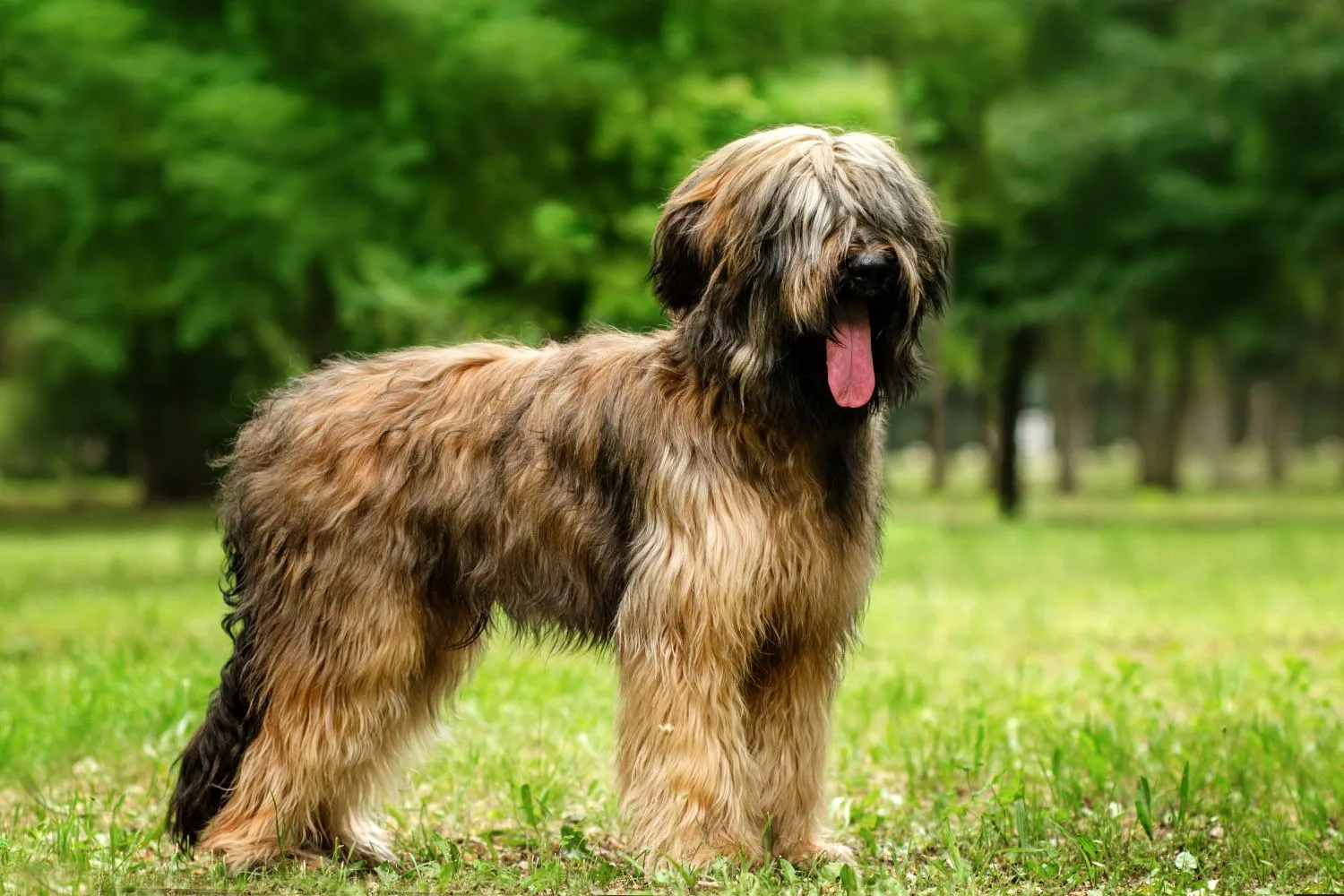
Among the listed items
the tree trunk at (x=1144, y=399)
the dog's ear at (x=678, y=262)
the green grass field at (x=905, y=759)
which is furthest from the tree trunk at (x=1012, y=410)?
the dog's ear at (x=678, y=262)

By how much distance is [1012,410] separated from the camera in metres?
27.1

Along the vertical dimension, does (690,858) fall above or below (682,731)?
below

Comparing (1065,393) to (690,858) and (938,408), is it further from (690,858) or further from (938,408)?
(690,858)

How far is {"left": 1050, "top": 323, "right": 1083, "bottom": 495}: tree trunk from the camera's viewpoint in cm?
3381

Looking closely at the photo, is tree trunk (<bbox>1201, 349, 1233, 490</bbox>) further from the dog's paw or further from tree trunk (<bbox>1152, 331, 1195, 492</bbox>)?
the dog's paw

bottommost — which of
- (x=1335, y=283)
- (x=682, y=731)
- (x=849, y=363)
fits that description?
(x=682, y=731)

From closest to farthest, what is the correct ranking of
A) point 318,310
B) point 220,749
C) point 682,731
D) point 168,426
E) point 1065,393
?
point 682,731
point 220,749
point 318,310
point 168,426
point 1065,393

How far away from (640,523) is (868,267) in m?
1.02

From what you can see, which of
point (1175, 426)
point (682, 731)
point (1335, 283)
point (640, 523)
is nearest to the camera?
point (682, 731)

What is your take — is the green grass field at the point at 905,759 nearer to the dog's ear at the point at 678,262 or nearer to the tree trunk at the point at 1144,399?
the dog's ear at the point at 678,262

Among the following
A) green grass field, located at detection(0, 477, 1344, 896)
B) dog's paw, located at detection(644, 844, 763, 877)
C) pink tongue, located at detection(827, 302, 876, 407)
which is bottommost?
green grass field, located at detection(0, 477, 1344, 896)

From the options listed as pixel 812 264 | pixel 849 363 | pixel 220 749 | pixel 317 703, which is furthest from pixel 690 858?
pixel 812 264

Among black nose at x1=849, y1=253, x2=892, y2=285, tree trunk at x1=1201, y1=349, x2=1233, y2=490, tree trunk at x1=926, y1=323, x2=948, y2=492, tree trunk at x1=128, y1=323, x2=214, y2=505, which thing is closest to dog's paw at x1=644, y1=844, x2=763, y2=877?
black nose at x1=849, y1=253, x2=892, y2=285

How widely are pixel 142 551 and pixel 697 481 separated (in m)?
15.5
